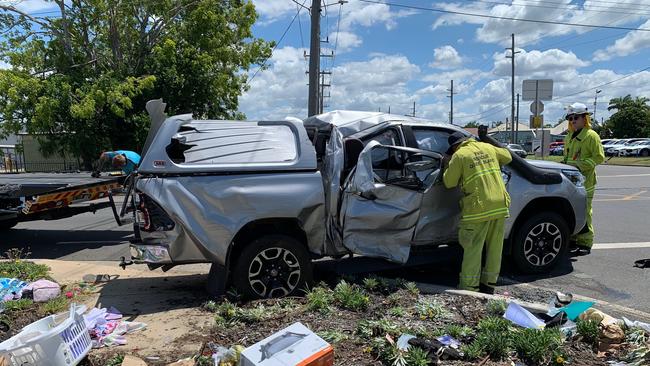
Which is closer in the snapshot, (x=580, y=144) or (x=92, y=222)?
(x=580, y=144)

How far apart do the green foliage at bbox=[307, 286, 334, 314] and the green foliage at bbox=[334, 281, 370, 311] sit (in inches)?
2.8

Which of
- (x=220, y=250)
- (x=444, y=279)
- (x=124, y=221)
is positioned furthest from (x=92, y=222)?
(x=444, y=279)

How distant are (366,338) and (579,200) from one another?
382 centimetres

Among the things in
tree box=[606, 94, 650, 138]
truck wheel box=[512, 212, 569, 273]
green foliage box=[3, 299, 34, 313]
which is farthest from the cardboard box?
tree box=[606, 94, 650, 138]

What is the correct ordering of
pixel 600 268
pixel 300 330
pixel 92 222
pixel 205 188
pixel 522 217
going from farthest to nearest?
pixel 92 222 < pixel 600 268 < pixel 522 217 < pixel 205 188 < pixel 300 330

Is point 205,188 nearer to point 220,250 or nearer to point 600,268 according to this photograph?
point 220,250

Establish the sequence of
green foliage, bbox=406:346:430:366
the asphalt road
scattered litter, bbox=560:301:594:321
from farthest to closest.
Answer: the asphalt road → scattered litter, bbox=560:301:594:321 → green foliage, bbox=406:346:430:366

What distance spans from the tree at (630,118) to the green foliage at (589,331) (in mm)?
74632

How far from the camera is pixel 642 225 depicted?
9508 millimetres

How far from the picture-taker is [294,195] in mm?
4973

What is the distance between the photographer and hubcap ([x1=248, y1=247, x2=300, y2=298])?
495 centimetres

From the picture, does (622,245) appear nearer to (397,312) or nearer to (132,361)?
(397,312)

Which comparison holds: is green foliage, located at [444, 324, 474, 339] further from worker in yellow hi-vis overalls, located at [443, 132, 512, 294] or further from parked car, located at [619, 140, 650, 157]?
parked car, located at [619, 140, 650, 157]

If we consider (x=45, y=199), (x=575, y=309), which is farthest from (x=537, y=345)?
(x=45, y=199)
